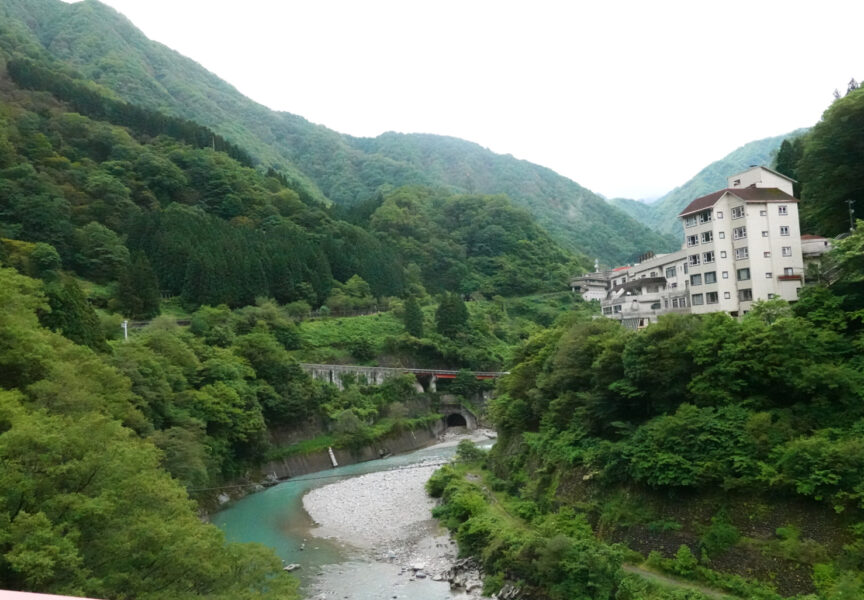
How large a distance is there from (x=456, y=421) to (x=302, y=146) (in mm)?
122418

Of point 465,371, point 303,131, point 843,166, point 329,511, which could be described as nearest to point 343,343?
point 465,371

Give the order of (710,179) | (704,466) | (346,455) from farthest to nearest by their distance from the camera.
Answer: (710,179), (346,455), (704,466)

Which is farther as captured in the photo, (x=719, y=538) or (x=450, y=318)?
(x=450, y=318)

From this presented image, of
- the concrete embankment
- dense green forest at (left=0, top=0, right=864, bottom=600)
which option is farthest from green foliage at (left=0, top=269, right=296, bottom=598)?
the concrete embankment

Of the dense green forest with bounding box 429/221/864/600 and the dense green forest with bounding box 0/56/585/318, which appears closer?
the dense green forest with bounding box 429/221/864/600

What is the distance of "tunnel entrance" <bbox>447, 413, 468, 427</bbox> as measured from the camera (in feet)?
180

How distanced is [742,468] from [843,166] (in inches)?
620

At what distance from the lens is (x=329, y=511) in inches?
1094

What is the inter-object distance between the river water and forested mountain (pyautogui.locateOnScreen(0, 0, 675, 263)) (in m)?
87.7

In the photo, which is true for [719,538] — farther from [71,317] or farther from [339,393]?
[339,393]

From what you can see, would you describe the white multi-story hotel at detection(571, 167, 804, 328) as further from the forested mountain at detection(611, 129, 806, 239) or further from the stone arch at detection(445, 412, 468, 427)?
the forested mountain at detection(611, 129, 806, 239)

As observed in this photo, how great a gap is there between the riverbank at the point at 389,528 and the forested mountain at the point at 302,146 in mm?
85863

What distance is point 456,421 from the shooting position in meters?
55.2

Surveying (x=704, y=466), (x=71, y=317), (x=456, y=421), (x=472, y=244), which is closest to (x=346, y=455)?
(x=456, y=421)
